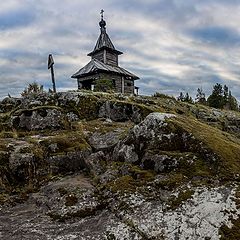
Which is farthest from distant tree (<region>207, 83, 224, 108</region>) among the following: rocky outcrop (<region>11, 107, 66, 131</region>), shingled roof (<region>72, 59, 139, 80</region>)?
rocky outcrop (<region>11, 107, 66, 131</region>)

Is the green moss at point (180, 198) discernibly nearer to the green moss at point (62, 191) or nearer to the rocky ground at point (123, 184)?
the rocky ground at point (123, 184)

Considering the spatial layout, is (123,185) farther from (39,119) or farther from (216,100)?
(216,100)

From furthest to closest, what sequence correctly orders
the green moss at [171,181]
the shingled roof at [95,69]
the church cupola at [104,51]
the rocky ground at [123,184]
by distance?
the church cupola at [104,51]
the shingled roof at [95,69]
the green moss at [171,181]
the rocky ground at [123,184]

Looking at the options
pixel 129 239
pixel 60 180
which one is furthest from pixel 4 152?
pixel 129 239

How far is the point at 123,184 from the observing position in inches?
295

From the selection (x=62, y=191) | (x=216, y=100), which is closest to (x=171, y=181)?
(x=62, y=191)

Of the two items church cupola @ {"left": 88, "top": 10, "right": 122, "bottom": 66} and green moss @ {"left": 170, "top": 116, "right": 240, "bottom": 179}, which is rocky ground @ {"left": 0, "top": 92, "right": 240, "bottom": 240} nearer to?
green moss @ {"left": 170, "top": 116, "right": 240, "bottom": 179}

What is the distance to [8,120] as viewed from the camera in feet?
43.8

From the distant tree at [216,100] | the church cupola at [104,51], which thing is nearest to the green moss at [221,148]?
the distant tree at [216,100]

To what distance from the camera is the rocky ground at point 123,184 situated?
20.3 feet

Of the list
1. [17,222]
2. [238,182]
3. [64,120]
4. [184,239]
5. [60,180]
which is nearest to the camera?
[184,239]

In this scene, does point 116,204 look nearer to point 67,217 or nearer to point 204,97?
point 67,217

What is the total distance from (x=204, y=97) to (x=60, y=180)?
34162mm

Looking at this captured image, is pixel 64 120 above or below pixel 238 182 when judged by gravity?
above
